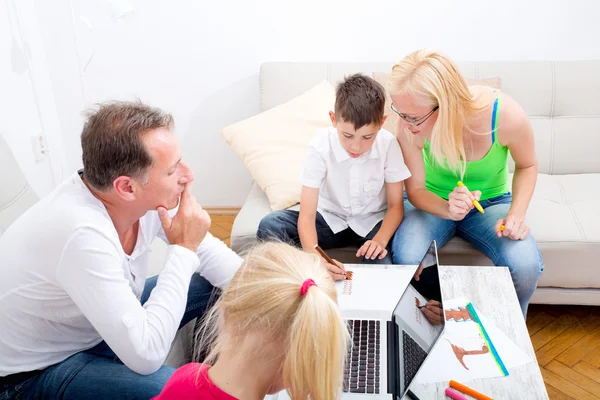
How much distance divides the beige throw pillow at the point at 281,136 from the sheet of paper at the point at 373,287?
0.68 m

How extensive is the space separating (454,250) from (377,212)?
28 centimetres

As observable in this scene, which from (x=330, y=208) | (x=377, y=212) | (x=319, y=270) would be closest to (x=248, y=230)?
(x=330, y=208)

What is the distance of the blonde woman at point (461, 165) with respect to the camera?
1.63 m

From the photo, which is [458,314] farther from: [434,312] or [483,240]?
[483,240]

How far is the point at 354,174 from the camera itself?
1.87 m

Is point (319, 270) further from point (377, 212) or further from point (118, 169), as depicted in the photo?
point (377, 212)

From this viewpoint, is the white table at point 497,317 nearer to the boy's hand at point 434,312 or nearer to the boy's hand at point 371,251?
the boy's hand at point 434,312

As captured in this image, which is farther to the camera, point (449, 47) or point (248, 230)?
point (449, 47)

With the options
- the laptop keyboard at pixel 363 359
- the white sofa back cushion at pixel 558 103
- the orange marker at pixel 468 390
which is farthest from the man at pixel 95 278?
the white sofa back cushion at pixel 558 103

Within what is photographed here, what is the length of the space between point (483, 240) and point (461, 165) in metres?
0.25

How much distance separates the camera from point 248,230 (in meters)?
2.01

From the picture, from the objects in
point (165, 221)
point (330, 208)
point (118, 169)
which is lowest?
point (330, 208)

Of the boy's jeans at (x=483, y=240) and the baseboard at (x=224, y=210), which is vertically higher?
the boy's jeans at (x=483, y=240)

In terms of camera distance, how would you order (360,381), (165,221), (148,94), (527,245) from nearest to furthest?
(360,381) → (165,221) → (527,245) → (148,94)
